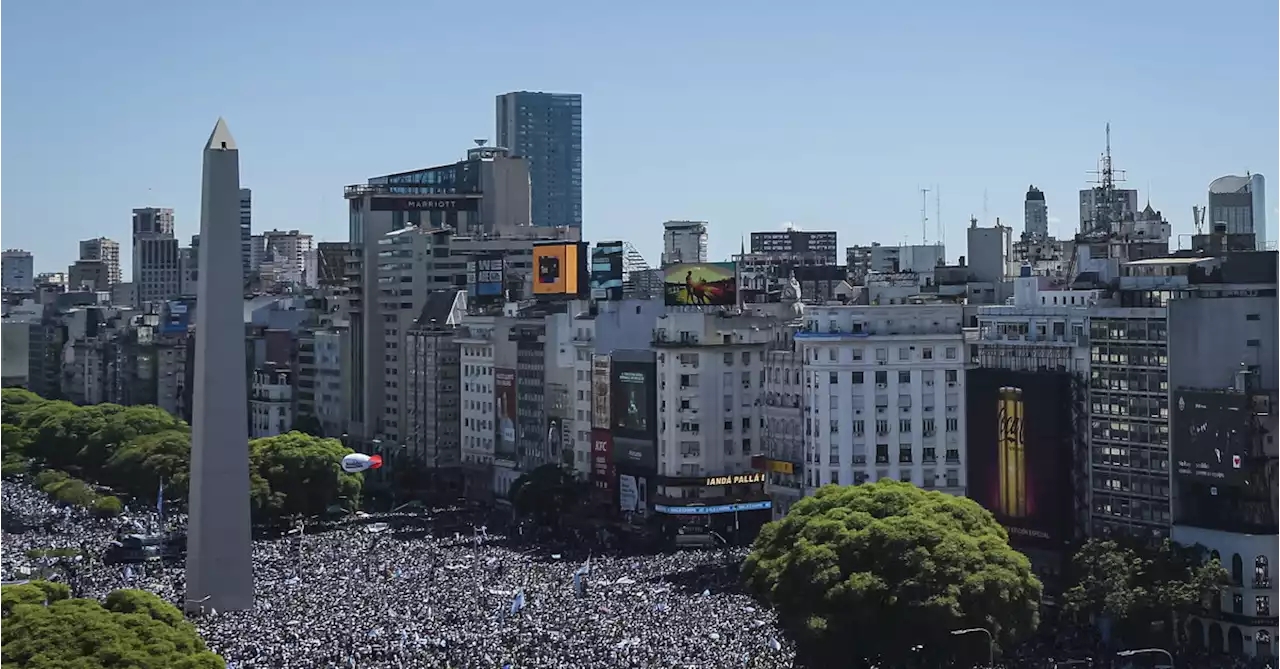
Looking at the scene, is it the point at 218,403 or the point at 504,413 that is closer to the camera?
the point at 218,403

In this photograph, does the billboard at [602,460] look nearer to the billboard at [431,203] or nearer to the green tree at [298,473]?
the green tree at [298,473]

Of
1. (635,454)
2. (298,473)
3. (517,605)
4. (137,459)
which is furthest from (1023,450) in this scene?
(137,459)

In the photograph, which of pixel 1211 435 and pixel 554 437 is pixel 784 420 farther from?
pixel 1211 435

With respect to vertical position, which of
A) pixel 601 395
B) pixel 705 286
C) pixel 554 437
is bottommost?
pixel 554 437

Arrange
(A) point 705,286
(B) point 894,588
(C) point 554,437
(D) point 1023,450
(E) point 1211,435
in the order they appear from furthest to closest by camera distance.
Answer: (C) point 554,437 → (A) point 705,286 → (D) point 1023,450 → (E) point 1211,435 → (B) point 894,588

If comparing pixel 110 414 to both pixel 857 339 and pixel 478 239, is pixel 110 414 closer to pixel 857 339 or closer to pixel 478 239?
pixel 478 239

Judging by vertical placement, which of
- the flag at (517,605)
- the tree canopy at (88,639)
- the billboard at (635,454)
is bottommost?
the flag at (517,605)

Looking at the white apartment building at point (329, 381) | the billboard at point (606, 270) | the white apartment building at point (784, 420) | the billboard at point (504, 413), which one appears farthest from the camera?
the white apartment building at point (329, 381)

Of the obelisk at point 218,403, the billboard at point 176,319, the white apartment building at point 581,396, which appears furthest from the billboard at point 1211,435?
the billboard at point 176,319
